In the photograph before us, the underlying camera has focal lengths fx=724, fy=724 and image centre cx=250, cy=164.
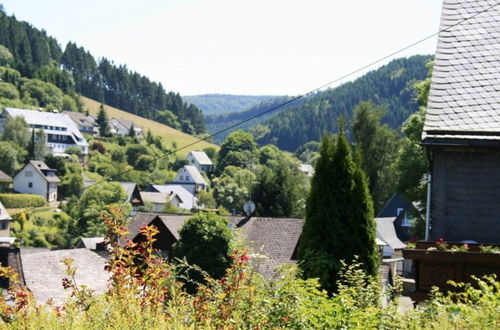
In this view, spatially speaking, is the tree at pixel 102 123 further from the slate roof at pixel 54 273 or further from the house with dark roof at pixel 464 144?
the house with dark roof at pixel 464 144

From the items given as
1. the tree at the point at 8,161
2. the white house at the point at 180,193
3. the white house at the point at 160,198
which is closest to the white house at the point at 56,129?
the tree at the point at 8,161

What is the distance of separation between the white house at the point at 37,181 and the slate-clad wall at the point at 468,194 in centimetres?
9571

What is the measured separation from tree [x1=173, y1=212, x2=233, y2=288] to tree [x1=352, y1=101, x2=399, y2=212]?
2711cm

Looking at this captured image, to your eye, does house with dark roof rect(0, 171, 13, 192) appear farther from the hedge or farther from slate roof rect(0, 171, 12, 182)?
the hedge

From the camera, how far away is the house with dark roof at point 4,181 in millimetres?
99062

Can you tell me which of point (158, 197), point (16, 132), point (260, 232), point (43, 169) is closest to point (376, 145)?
point (260, 232)

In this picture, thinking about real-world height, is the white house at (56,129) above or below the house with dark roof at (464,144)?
above

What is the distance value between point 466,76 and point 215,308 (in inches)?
180

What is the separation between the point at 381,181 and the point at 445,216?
1656 inches

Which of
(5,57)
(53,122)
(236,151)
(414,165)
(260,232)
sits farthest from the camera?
(5,57)

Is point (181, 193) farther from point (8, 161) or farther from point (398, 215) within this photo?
point (398, 215)

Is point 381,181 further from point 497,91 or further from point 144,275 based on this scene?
point 144,275

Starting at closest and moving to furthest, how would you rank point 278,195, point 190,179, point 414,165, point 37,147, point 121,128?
point 414,165, point 278,195, point 37,147, point 190,179, point 121,128

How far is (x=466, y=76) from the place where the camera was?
26.8 ft
